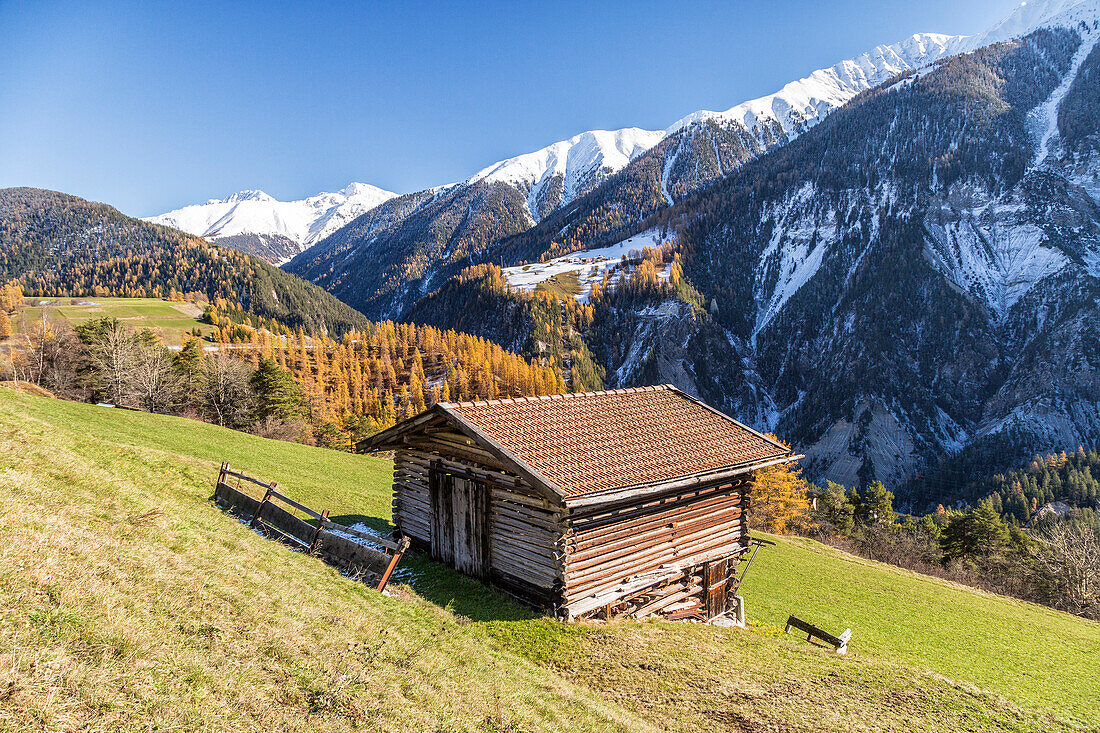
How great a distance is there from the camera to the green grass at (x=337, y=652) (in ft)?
20.1

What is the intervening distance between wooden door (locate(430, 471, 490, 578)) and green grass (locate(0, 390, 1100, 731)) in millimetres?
597

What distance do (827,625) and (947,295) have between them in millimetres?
216323

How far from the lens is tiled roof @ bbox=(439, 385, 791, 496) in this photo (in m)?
15.4

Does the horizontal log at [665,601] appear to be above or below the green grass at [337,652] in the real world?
below

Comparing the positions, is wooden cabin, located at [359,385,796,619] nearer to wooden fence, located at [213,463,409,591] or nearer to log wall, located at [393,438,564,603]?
log wall, located at [393,438,564,603]

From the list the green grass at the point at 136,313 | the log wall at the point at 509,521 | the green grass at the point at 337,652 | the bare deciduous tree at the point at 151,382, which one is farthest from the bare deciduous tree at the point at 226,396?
the green grass at the point at 136,313

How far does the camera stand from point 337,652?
847 cm

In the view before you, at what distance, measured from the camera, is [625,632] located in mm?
14805

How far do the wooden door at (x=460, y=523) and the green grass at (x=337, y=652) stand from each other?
1.96 feet

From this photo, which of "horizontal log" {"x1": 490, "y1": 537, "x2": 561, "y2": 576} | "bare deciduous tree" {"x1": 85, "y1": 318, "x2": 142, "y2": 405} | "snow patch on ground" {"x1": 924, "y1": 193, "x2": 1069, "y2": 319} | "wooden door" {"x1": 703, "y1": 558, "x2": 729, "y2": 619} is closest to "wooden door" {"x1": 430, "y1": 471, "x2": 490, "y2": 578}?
"horizontal log" {"x1": 490, "y1": 537, "x2": 561, "y2": 576}

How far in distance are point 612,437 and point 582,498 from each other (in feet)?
14.8

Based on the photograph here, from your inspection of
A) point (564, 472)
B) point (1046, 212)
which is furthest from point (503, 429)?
point (1046, 212)

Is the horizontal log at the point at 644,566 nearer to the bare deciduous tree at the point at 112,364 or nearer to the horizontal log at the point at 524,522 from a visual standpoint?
the horizontal log at the point at 524,522

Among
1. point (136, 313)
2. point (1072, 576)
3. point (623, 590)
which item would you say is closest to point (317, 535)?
point (623, 590)
